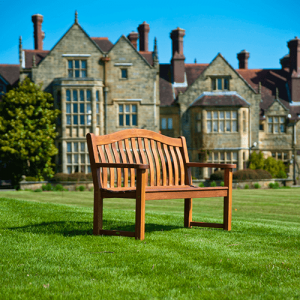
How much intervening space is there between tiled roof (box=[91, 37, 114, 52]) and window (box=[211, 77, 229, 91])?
24.4 ft

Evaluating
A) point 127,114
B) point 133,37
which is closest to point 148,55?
point 133,37

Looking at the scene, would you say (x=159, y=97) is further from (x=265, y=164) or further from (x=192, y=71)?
(x=265, y=164)

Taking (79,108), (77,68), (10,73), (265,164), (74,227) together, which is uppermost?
(10,73)

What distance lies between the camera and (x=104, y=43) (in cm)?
2962

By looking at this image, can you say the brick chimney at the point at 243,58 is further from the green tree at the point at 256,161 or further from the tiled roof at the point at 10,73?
the tiled roof at the point at 10,73

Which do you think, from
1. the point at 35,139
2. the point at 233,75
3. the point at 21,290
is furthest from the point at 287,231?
the point at 233,75

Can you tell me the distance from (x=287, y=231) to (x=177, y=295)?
347 cm

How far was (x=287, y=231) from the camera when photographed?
608cm

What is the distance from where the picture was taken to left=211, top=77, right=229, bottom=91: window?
29.6 meters

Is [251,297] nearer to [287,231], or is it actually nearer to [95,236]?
[95,236]

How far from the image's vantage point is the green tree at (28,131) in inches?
969

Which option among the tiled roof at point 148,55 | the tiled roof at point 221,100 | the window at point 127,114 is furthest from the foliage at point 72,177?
the tiled roof at point 148,55

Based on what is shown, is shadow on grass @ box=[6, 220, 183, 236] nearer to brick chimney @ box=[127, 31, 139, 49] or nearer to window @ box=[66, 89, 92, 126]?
window @ box=[66, 89, 92, 126]

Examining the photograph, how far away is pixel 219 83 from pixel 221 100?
1440mm
